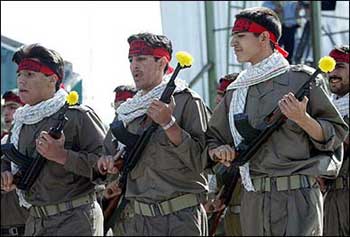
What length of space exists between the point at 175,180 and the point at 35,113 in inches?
49.4

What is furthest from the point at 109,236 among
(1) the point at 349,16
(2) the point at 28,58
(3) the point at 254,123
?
(1) the point at 349,16

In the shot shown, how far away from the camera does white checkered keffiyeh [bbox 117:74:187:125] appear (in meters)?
6.12

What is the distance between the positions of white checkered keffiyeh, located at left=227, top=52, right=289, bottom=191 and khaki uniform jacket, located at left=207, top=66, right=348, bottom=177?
35 mm

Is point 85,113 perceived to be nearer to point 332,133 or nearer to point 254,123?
point 254,123

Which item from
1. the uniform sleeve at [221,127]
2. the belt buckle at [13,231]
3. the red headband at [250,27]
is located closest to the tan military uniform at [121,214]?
the uniform sleeve at [221,127]

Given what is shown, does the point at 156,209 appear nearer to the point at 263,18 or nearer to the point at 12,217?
the point at 263,18

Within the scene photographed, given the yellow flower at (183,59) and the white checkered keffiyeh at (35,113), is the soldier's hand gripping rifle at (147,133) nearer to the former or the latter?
the yellow flower at (183,59)

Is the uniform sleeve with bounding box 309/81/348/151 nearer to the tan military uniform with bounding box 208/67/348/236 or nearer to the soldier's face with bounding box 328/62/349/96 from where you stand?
the tan military uniform with bounding box 208/67/348/236

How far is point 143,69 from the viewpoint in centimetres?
618

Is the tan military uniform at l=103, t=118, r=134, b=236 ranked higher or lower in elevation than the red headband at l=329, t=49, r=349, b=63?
lower

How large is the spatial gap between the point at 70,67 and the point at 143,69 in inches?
283

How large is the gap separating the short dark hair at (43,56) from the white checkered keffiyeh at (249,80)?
5.10 feet

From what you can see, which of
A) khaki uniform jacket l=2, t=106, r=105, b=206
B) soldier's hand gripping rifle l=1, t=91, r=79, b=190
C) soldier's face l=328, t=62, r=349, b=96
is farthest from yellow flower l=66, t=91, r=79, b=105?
soldier's face l=328, t=62, r=349, b=96

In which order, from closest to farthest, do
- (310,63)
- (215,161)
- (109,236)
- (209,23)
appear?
(215,161)
(109,236)
(310,63)
(209,23)
